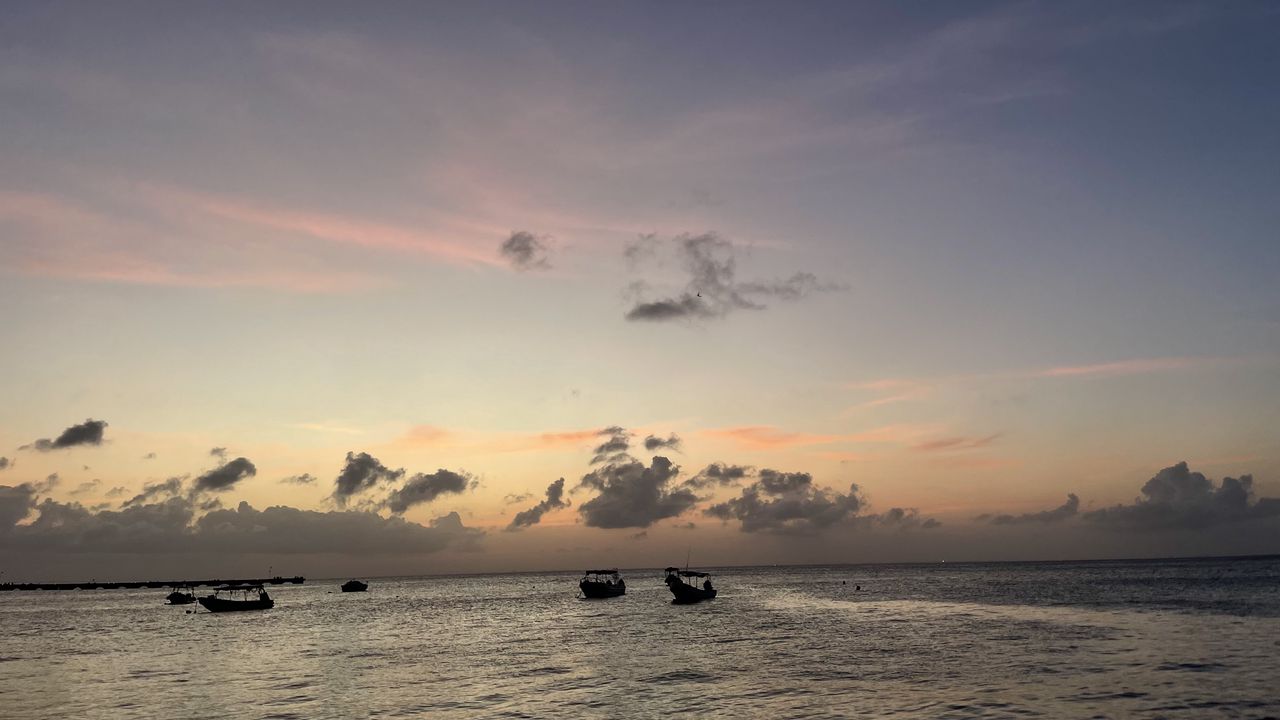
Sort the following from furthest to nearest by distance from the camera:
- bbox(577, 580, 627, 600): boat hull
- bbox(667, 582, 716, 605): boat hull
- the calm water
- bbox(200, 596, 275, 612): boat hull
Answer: bbox(577, 580, 627, 600): boat hull → bbox(200, 596, 275, 612): boat hull → bbox(667, 582, 716, 605): boat hull → the calm water

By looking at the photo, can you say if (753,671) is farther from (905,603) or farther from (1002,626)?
(905,603)

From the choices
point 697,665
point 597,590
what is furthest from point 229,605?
point 697,665

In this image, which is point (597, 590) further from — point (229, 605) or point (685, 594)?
point (229, 605)

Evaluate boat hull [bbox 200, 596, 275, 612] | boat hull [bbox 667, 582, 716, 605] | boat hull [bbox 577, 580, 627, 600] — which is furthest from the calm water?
boat hull [bbox 577, 580, 627, 600]

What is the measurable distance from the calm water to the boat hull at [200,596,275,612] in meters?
27.1

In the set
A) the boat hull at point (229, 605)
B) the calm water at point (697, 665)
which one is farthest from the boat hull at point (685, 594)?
the boat hull at point (229, 605)

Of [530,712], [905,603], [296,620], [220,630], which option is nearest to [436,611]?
[296,620]

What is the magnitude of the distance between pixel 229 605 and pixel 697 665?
110551 mm

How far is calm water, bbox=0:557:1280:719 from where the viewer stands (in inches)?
1737

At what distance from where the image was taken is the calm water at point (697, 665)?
4412cm

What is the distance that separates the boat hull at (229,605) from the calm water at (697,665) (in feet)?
88.7

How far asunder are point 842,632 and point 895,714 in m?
44.5

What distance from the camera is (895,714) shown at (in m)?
40.3

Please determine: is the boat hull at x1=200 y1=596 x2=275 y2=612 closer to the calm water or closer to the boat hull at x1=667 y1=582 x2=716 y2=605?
the calm water
